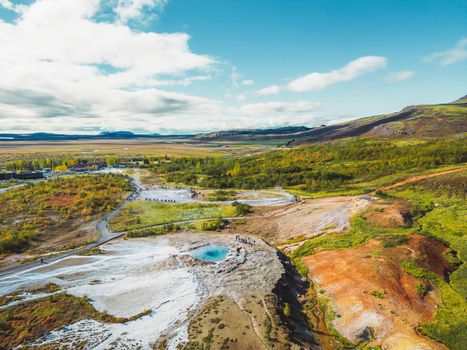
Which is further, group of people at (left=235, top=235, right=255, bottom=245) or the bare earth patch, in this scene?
the bare earth patch

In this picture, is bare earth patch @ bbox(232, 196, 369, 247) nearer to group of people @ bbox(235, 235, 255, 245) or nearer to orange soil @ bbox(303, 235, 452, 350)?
group of people @ bbox(235, 235, 255, 245)

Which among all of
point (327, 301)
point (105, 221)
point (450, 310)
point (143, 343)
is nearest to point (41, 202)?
point (105, 221)

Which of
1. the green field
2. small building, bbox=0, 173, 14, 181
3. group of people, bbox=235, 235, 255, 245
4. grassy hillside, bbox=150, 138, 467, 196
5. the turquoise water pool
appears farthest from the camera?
small building, bbox=0, 173, 14, 181

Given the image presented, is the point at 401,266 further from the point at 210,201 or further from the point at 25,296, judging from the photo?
the point at 210,201

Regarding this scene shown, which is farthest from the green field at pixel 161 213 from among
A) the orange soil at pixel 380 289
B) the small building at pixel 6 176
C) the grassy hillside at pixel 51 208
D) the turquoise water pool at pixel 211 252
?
the small building at pixel 6 176

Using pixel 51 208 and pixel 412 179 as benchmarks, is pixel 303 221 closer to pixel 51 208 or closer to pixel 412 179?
pixel 412 179

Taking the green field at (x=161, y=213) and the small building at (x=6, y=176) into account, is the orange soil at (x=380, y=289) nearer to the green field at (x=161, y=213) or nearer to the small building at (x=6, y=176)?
the green field at (x=161, y=213)

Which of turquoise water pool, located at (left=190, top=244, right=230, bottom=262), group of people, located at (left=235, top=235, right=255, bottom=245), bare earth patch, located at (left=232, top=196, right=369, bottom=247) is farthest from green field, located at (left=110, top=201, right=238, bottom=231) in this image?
turquoise water pool, located at (left=190, top=244, right=230, bottom=262)
